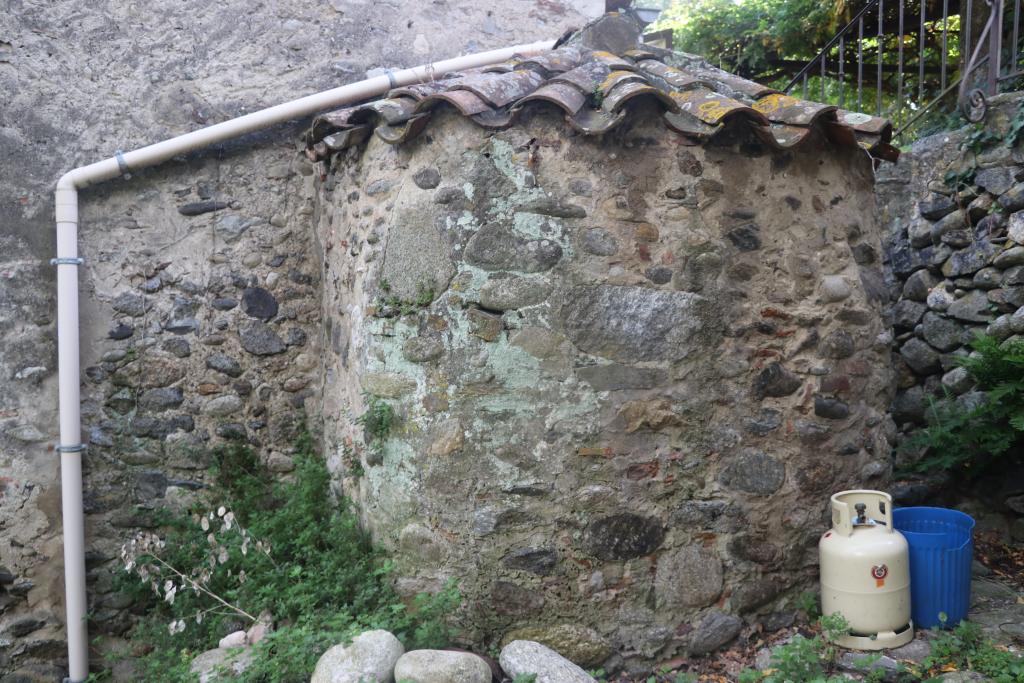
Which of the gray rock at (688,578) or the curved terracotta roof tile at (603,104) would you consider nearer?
the curved terracotta roof tile at (603,104)

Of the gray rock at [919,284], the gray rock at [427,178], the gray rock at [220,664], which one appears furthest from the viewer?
the gray rock at [919,284]

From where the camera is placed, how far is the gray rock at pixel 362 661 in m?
2.60

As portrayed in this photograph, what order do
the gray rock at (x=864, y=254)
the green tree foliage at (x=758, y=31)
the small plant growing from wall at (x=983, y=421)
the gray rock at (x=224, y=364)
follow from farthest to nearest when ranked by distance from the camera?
the green tree foliage at (x=758, y=31) < the gray rock at (x=224, y=364) < the small plant growing from wall at (x=983, y=421) < the gray rock at (x=864, y=254)

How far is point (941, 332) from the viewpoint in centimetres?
440

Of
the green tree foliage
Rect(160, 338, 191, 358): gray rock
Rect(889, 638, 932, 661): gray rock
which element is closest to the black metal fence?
the green tree foliage

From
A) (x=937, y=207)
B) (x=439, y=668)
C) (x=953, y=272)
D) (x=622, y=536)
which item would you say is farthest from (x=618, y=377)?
(x=937, y=207)

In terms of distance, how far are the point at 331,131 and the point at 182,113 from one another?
3.37ft

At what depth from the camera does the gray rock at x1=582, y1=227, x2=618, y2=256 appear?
2939 millimetres

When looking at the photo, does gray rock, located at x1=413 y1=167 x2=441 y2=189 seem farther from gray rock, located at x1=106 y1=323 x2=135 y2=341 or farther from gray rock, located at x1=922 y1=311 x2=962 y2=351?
gray rock, located at x1=922 y1=311 x2=962 y2=351

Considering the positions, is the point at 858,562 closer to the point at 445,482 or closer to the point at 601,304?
the point at 601,304

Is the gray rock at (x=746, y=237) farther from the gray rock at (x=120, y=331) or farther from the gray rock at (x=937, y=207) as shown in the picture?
the gray rock at (x=120, y=331)

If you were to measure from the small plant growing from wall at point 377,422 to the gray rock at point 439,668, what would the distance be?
850 millimetres

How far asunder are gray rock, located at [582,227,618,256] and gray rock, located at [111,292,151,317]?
2.38m

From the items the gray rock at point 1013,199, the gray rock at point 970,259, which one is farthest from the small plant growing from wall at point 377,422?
the gray rock at point 1013,199
